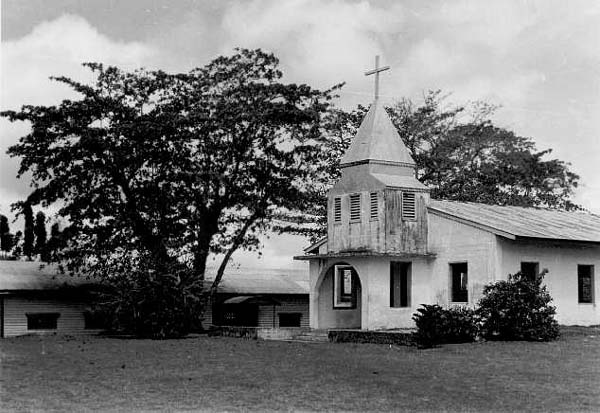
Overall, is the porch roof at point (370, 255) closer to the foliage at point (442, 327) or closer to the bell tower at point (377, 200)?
the bell tower at point (377, 200)

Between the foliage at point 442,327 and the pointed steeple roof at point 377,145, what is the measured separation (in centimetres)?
815

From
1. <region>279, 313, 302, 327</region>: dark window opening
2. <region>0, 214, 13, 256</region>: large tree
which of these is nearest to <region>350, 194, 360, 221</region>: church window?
<region>279, 313, 302, 327</region>: dark window opening

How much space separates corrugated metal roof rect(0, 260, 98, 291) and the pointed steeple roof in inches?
581

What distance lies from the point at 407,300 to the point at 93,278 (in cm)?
1659

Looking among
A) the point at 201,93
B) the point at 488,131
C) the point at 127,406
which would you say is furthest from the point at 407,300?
the point at 488,131

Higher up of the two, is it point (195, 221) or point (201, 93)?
point (201, 93)

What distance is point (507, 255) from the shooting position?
2894cm

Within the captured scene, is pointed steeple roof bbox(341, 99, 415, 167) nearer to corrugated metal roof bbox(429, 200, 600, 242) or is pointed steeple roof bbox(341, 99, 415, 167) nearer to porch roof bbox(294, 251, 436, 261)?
corrugated metal roof bbox(429, 200, 600, 242)

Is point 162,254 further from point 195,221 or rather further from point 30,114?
point 30,114

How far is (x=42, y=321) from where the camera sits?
1495 inches

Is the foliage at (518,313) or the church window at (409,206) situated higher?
the church window at (409,206)

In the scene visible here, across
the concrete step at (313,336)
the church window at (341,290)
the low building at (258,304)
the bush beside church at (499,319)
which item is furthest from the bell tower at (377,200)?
the low building at (258,304)

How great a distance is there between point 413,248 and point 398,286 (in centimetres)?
176

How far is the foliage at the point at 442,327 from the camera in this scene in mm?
24250
